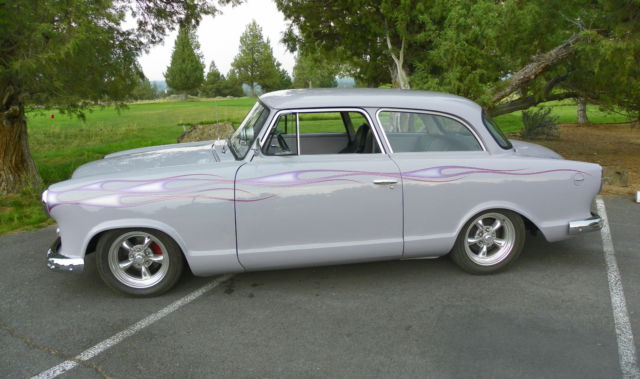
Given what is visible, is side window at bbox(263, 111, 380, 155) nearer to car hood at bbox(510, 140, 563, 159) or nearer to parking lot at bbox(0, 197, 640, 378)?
parking lot at bbox(0, 197, 640, 378)

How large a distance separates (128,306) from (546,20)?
9440mm

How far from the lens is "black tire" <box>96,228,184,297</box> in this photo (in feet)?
12.7

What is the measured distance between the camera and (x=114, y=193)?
3.76 meters

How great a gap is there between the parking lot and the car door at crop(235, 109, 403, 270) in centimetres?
38

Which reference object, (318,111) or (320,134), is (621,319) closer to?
(318,111)

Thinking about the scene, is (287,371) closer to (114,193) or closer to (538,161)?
(114,193)

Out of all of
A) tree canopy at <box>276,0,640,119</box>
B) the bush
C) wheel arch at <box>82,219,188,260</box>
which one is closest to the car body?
wheel arch at <box>82,219,188,260</box>

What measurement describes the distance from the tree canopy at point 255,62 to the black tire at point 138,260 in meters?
66.6

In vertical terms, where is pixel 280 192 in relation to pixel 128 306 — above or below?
above

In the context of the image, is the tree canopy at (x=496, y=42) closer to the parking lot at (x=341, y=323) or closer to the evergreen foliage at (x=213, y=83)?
the parking lot at (x=341, y=323)

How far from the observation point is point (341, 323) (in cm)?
362

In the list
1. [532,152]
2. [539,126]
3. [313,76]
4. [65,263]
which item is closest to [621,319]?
[532,152]

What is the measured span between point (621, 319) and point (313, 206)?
244cm

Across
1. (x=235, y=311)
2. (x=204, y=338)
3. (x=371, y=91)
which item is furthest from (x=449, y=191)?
(x=204, y=338)
